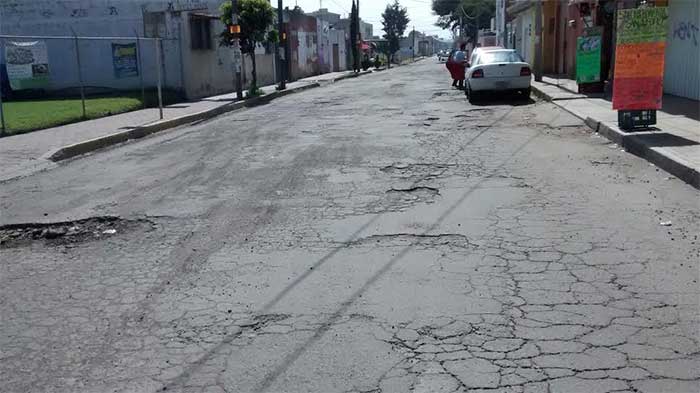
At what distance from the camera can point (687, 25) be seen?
52.2ft

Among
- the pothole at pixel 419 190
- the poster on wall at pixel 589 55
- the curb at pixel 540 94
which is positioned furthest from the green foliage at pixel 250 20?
the pothole at pixel 419 190

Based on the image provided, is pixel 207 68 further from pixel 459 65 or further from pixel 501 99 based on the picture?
pixel 501 99

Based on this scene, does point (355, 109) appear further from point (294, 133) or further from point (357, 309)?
point (357, 309)

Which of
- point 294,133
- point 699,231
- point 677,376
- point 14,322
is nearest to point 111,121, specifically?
point 294,133

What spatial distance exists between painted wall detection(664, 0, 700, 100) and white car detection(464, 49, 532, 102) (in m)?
3.56

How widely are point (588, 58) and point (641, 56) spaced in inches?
352

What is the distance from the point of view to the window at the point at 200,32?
27625mm

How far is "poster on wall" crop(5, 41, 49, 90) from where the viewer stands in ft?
64.8

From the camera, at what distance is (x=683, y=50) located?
16.2 m

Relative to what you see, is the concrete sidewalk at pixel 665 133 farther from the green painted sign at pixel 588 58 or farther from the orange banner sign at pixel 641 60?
the green painted sign at pixel 588 58

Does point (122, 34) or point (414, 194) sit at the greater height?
point (122, 34)

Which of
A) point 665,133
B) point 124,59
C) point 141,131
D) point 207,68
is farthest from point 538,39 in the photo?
point 141,131

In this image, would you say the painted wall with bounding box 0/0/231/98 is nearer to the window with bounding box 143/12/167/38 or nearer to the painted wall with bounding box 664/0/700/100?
the window with bounding box 143/12/167/38

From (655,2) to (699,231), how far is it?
12475mm
